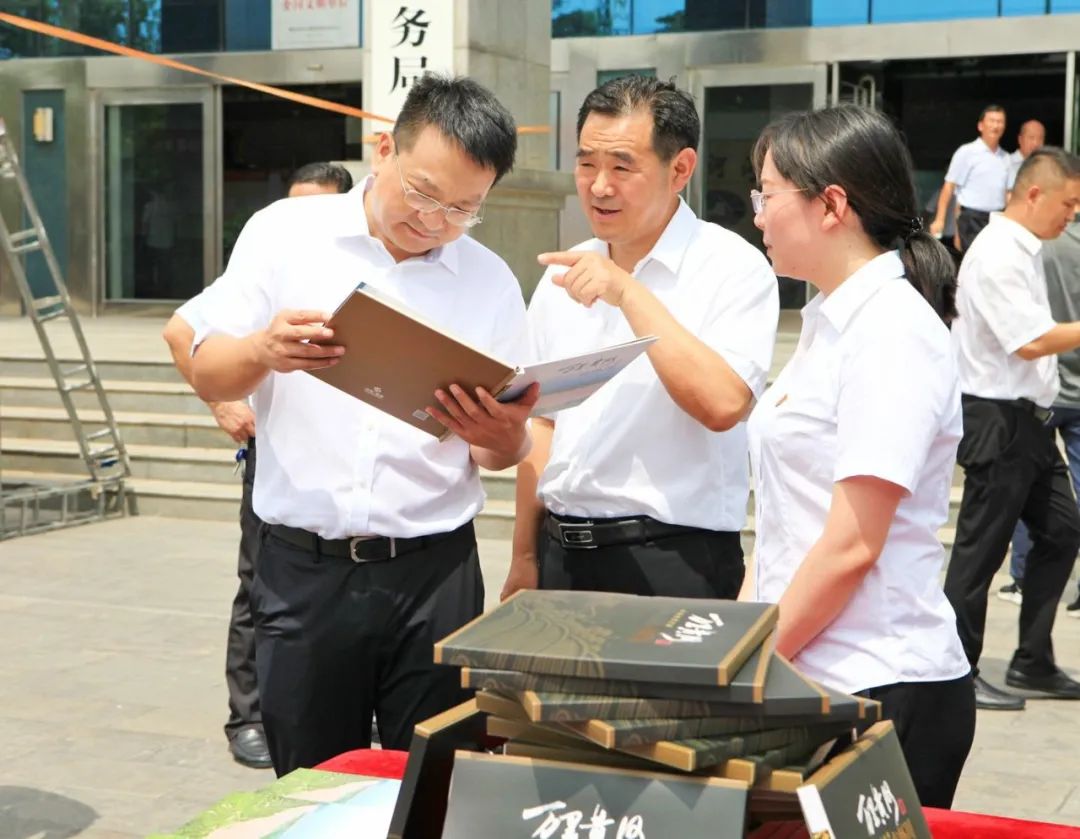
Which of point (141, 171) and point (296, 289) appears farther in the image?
point (141, 171)

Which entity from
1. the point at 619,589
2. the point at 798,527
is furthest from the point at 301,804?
the point at 619,589

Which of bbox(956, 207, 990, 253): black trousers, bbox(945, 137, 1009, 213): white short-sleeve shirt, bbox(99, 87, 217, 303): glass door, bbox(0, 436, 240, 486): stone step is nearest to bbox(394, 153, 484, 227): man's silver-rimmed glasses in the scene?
bbox(0, 436, 240, 486): stone step

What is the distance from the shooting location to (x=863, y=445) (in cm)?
216

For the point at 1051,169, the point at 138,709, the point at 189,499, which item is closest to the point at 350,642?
the point at 138,709

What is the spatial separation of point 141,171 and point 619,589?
14.1 metres

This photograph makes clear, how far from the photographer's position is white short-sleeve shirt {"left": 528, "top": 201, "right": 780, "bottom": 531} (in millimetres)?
3066

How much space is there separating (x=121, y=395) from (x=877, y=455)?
896 centimetres

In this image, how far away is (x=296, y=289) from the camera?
2857mm

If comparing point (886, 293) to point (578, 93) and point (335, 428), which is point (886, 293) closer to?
point (335, 428)

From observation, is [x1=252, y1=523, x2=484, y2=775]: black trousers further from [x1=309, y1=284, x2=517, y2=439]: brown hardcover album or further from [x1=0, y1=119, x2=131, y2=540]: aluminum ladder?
[x1=0, y1=119, x2=131, y2=540]: aluminum ladder

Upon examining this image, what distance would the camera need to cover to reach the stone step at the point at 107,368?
427 inches

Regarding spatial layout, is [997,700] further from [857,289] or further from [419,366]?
[419,366]

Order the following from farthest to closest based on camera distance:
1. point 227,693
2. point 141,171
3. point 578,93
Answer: point 141,171 < point 578,93 < point 227,693

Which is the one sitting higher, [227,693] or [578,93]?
[578,93]
